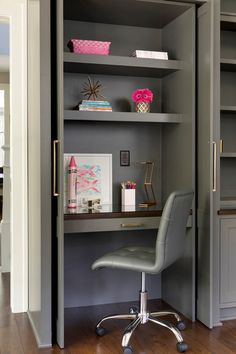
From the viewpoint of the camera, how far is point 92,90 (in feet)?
11.4

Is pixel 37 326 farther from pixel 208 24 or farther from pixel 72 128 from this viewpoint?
pixel 208 24

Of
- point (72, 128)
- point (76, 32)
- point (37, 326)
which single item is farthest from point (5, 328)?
point (76, 32)

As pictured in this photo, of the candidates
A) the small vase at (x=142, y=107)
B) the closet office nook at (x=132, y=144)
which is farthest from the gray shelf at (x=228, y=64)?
the small vase at (x=142, y=107)

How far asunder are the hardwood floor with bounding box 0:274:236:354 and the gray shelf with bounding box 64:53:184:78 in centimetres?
180

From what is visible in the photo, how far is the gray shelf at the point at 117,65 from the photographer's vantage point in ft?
10.3

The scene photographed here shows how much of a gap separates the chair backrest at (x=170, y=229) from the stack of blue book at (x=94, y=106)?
0.88 metres

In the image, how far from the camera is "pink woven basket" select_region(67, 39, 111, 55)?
10.5ft

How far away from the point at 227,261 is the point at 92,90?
159 cm

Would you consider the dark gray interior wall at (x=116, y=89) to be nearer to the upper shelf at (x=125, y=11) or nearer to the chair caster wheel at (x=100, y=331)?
the upper shelf at (x=125, y=11)

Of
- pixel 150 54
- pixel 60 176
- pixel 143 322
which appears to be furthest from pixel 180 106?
pixel 143 322

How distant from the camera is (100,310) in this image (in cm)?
350

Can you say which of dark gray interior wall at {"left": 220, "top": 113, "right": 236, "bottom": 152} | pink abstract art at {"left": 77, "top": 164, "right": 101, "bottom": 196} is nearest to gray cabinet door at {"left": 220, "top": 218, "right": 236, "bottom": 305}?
dark gray interior wall at {"left": 220, "top": 113, "right": 236, "bottom": 152}

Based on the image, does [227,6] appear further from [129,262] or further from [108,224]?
[129,262]

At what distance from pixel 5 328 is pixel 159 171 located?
1657 millimetres
